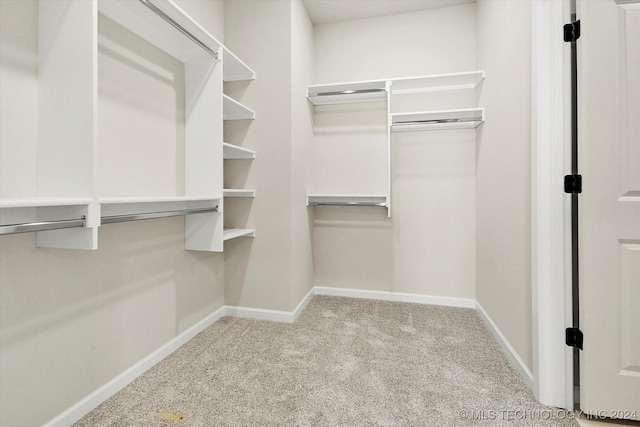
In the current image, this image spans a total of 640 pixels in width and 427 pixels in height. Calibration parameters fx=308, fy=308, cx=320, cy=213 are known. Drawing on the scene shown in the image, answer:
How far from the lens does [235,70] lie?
2.48 m

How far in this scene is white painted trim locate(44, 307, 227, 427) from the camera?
1383mm

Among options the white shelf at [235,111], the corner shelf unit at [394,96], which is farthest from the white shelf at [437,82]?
the white shelf at [235,111]

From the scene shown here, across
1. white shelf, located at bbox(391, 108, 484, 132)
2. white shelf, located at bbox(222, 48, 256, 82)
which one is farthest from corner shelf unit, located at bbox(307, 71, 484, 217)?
white shelf, located at bbox(222, 48, 256, 82)

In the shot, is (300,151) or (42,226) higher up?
(300,151)

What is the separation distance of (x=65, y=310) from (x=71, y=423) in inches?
20.4

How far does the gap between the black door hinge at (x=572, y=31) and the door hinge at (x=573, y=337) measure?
1.41m

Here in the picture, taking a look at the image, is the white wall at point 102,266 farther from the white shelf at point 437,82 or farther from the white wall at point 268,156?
the white shelf at point 437,82

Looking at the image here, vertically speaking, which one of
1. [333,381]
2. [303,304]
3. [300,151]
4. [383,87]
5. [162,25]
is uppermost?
[383,87]

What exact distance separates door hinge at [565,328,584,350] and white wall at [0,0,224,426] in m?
2.26

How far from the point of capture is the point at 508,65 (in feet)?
6.54

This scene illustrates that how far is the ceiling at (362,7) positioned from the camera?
281 cm

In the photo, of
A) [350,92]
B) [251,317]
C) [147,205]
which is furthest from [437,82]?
[251,317]

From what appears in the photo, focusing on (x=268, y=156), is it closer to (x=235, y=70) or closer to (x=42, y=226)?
(x=235, y=70)

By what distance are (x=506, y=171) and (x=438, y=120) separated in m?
0.88
